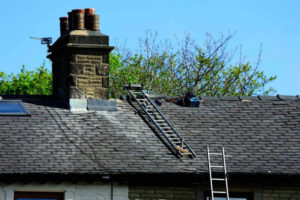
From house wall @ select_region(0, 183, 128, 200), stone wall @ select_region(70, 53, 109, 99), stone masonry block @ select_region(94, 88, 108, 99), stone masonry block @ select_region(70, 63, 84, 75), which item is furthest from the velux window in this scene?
stone masonry block @ select_region(70, 63, 84, 75)

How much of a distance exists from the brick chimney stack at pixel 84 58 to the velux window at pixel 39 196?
366cm

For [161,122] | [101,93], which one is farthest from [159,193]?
[101,93]

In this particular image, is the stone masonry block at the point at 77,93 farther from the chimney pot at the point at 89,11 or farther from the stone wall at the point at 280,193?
the stone wall at the point at 280,193

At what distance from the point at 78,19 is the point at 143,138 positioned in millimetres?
4400

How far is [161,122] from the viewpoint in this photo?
60.5ft

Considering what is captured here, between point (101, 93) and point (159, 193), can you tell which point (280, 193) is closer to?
point (159, 193)

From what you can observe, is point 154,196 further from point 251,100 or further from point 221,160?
point 251,100

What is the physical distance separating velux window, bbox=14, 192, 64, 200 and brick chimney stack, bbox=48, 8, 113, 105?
12.0 feet

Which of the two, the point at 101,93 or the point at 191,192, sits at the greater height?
the point at 101,93

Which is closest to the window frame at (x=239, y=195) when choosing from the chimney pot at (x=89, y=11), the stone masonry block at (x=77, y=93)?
the stone masonry block at (x=77, y=93)

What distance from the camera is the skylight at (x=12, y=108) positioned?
59.0 feet

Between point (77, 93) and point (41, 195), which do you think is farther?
point (77, 93)

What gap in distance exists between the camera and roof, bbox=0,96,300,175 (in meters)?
15.9

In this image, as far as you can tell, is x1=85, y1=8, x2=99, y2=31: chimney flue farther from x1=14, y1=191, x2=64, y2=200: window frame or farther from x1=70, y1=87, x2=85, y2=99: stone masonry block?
x1=14, y1=191, x2=64, y2=200: window frame
